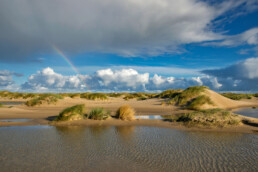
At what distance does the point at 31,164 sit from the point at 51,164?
57 cm

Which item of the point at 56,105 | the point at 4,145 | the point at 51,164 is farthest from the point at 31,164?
the point at 56,105

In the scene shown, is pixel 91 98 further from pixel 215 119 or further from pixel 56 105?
pixel 215 119

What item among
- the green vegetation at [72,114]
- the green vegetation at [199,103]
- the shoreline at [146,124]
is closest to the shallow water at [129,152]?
the shoreline at [146,124]

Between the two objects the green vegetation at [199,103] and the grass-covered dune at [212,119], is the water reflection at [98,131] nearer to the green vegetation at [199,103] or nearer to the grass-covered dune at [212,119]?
the grass-covered dune at [212,119]

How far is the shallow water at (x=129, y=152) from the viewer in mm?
4738

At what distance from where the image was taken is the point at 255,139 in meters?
7.31

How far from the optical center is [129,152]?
578 cm

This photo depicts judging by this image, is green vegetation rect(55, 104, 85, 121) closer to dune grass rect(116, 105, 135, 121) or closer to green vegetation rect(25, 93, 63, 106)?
dune grass rect(116, 105, 135, 121)

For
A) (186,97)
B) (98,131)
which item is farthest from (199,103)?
(98,131)

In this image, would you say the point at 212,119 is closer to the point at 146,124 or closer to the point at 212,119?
the point at 212,119

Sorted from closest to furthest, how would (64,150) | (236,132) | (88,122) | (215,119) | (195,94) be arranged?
(64,150) → (236,132) → (215,119) → (88,122) → (195,94)

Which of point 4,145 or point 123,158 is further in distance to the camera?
point 4,145

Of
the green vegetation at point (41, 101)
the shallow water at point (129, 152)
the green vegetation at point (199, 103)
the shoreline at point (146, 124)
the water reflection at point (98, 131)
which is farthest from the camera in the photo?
the green vegetation at point (41, 101)

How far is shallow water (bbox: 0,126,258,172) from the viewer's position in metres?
4.74
